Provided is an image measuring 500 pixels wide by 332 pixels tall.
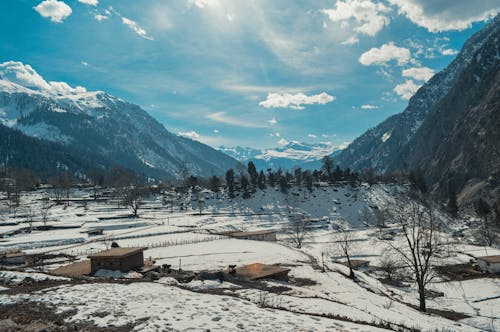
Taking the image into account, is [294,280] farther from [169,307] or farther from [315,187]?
[315,187]

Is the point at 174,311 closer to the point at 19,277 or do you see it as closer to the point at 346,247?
the point at 19,277

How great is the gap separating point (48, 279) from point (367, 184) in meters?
167

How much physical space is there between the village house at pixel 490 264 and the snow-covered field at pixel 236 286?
241 inches

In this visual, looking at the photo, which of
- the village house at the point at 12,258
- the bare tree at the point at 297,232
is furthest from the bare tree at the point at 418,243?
the village house at the point at 12,258

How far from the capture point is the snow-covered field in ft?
52.6

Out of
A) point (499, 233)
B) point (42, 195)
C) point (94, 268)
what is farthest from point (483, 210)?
point (42, 195)

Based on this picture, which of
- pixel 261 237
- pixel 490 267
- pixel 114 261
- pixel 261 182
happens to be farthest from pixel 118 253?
pixel 261 182

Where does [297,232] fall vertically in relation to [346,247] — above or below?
below

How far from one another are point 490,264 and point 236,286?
51.6m

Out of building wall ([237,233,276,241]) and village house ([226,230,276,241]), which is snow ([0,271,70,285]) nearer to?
village house ([226,230,276,241])

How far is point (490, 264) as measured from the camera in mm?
56188

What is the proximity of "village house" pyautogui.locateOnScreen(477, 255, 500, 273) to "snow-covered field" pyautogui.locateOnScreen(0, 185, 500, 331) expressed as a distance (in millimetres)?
6118

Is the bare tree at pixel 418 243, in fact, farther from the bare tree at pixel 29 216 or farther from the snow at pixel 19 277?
the bare tree at pixel 29 216

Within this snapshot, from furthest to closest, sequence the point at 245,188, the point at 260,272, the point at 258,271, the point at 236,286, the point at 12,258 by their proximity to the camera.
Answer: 1. the point at 245,188
2. the point at 12,258
3. the point at 258,271
4. the point at 260,272
5. the point at 236,286
